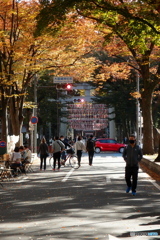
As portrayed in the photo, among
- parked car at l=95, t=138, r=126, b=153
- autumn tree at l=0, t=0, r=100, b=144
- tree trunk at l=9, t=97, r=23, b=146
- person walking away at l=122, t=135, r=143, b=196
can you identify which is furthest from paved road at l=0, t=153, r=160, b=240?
parked car at l=95, t=138, r=126, b=153

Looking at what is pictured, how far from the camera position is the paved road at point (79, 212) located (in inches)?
349

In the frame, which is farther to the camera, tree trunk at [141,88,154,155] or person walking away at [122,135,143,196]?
tree trunk at [141,88,154,155]

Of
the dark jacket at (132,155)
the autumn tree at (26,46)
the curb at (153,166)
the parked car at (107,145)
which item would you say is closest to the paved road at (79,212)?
the dark jacket at (132,155)

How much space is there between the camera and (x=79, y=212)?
37.8ft

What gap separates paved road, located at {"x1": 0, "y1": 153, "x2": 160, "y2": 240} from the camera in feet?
29.1

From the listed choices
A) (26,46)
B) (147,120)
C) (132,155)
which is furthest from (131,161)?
(147,120)

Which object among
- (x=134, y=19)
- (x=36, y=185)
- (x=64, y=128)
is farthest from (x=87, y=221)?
(x=64, y=128)

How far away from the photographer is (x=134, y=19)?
19.5m

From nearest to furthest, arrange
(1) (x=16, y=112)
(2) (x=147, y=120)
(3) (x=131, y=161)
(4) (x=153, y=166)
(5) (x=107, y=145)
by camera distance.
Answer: (3) (x=131, y=161) < (4) (x=153, y=166) < (1) (x=16, y=112) < (2) (x=147, y=120) < (5) (x=107, y=145)

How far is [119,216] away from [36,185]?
863cm

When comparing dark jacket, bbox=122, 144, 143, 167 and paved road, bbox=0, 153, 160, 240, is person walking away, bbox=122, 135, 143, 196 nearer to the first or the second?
dark jacket, bbox=122, 144, 143, 167

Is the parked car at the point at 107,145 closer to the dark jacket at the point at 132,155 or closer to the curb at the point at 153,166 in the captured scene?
the curb at the point at 153,166

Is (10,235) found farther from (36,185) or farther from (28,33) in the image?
(28,33)

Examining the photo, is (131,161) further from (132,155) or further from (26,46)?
(26,46)
